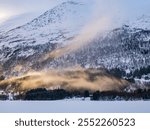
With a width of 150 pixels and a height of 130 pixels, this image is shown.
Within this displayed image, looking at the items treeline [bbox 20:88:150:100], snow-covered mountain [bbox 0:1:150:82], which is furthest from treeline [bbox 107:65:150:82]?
treeline [bbox 20:88:150:100]

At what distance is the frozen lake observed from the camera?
525cm

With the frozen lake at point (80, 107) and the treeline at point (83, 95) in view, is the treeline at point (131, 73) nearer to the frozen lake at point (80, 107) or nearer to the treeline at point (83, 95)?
the treeline at point (83, 95)

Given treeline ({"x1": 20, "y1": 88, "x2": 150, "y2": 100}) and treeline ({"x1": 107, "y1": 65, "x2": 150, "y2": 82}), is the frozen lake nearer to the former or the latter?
treeline ({"x1": 20, "y1": 88, "x2": 150, "y2": 100})

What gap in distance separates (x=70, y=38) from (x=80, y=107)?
652mm

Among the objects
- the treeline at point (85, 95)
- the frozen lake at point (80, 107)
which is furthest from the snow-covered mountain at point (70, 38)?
the frozen lake at point (80, 107)

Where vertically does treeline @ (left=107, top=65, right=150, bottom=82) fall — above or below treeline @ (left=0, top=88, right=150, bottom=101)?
above

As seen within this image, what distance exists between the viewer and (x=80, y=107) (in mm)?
5297

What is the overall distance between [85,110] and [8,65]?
2.76ft

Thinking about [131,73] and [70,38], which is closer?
[131,73]

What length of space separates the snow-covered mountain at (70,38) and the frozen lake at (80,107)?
1.06 ft

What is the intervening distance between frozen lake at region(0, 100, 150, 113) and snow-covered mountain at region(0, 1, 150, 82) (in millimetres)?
323

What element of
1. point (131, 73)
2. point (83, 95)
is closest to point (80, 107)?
point (83, 95)

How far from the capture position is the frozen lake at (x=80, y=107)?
5250 mm

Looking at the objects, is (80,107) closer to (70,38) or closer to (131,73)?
(131,73)
